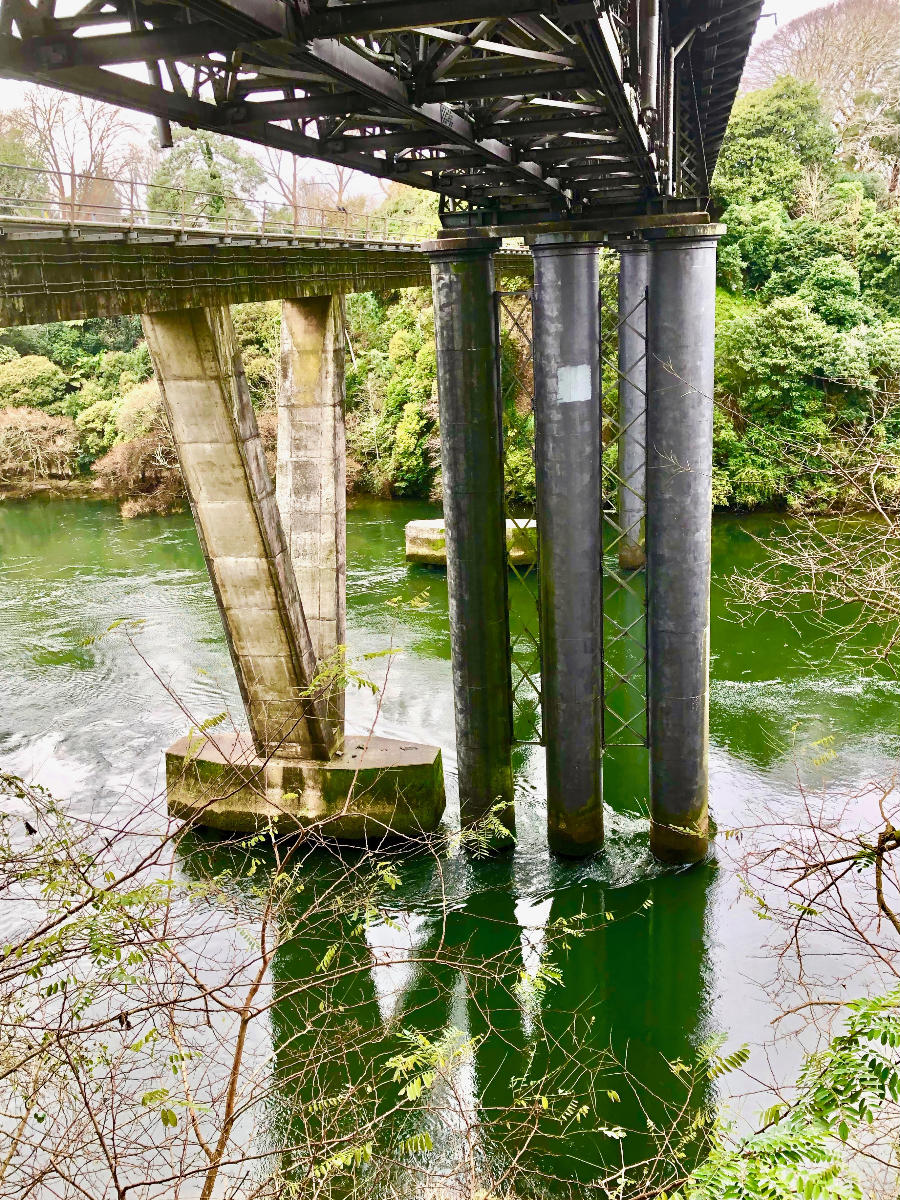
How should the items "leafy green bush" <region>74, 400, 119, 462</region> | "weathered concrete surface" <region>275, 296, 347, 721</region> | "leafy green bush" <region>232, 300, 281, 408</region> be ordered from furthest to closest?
1. "leafy green bush" <region>74, 400, 119, 462</region>
2. "leafy green bush" <region>232, 300, 281, 408</region>
3. "weathered concrete surface" <region>275, 296, 347, 721</region>

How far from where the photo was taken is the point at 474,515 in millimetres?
9844

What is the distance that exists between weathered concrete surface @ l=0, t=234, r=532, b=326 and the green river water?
3.35m

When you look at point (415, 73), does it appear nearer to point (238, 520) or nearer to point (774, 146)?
point (238, 520)

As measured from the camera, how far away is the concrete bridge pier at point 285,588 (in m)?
9.49

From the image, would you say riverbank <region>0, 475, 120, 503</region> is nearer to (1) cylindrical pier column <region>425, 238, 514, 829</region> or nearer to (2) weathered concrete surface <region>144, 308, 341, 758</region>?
(2) weathered concrete surface <region>144, 308, 341, 758</region>

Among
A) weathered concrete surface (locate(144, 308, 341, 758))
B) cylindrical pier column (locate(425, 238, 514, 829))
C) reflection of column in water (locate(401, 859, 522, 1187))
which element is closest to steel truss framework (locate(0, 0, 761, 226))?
cylindrical pier column (locate(425, 238, 514, 829))

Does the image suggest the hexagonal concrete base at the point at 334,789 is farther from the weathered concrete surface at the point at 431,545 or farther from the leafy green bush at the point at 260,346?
the leafy green bush at the point at 260,346

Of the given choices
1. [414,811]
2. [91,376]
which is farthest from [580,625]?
[91,376]

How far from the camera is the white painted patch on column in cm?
902

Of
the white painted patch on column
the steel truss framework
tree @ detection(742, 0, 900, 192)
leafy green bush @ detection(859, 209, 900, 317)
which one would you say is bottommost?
the white painted patch on column

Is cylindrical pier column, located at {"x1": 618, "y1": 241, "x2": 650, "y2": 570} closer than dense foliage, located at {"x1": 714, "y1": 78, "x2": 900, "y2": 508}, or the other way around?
cylindrical pier column, located at {"x1": 618, "y1": 241, "x2": 650, "y2": 570}

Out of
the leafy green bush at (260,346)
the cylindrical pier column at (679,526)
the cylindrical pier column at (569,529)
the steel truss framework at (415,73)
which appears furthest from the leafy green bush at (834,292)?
the cylindrical pier column at (569,529)

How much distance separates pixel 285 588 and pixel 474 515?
222cm

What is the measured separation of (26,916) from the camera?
10094 mm
